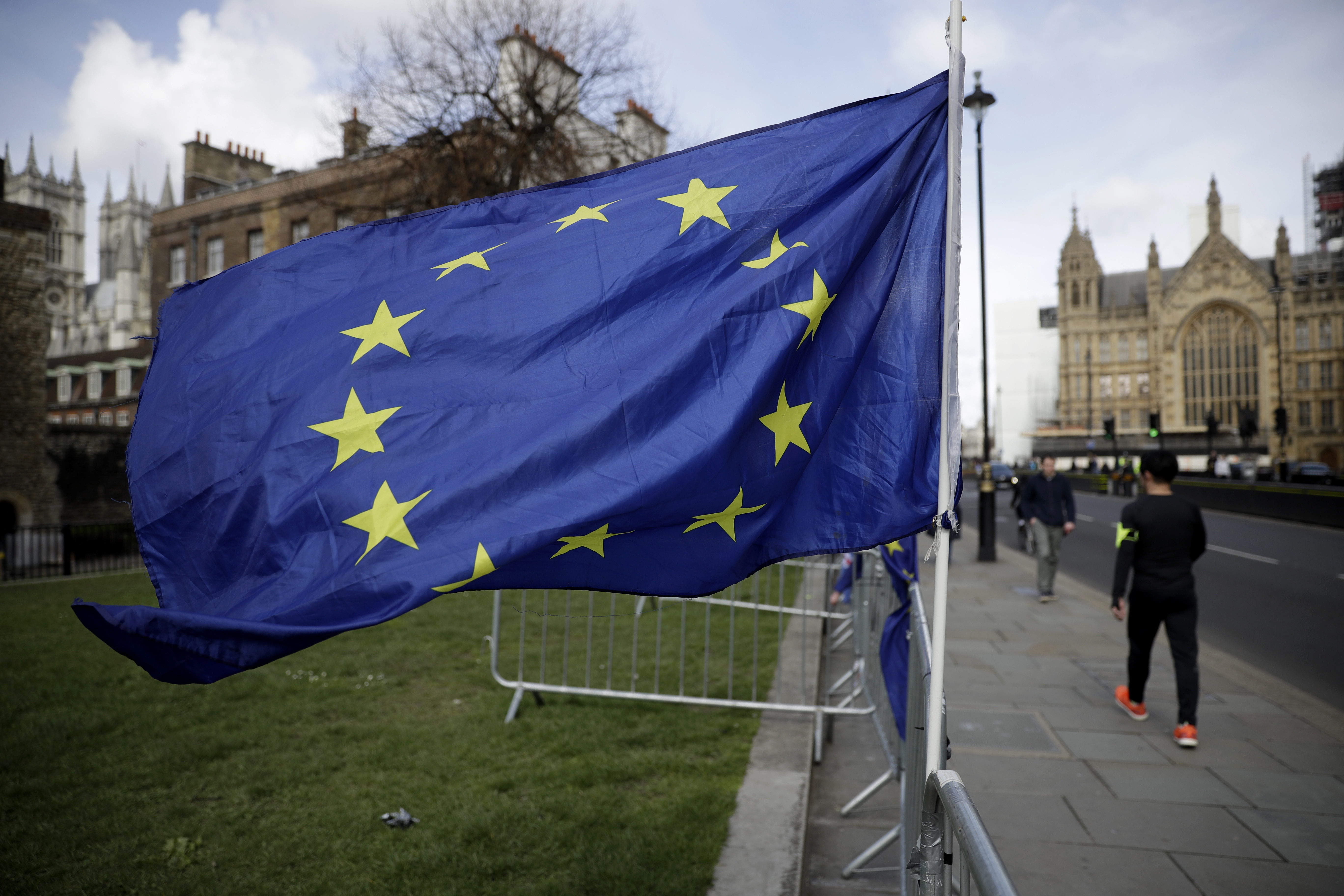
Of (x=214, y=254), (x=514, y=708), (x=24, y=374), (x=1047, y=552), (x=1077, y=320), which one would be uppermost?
(x=1077, y=320)

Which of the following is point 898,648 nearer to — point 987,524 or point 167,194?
point 987,524

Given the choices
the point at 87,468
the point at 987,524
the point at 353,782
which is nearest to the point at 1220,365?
the point at 987,524

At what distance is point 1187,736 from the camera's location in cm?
550

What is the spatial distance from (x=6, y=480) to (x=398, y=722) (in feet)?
75.9

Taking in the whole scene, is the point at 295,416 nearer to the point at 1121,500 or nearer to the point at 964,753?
the point at 964,753

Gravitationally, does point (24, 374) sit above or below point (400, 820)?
above

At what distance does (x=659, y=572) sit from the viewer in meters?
2.80

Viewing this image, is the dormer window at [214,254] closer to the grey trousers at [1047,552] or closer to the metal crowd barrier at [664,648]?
the metal crowd barrier at [664,648]

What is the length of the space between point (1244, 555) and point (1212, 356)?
87416 mm

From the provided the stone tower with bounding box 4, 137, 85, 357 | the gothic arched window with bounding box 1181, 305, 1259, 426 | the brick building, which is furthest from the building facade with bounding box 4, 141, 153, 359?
the gothic arched window with bounding box 1181, 305, 1259, 426

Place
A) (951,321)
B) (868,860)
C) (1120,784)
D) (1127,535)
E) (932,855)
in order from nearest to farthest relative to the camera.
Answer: (932,855)
(951,321)
(868,860)
(1120,784)
(1127,535)

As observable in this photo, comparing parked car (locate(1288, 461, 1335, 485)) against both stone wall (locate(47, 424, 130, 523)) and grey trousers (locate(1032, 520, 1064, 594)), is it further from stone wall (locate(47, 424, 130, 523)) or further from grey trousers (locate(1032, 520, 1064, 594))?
stone wall (locate(47, 424, 130, 523))

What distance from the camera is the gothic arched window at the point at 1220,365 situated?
87.4 meters

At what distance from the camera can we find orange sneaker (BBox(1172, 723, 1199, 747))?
5500mm
